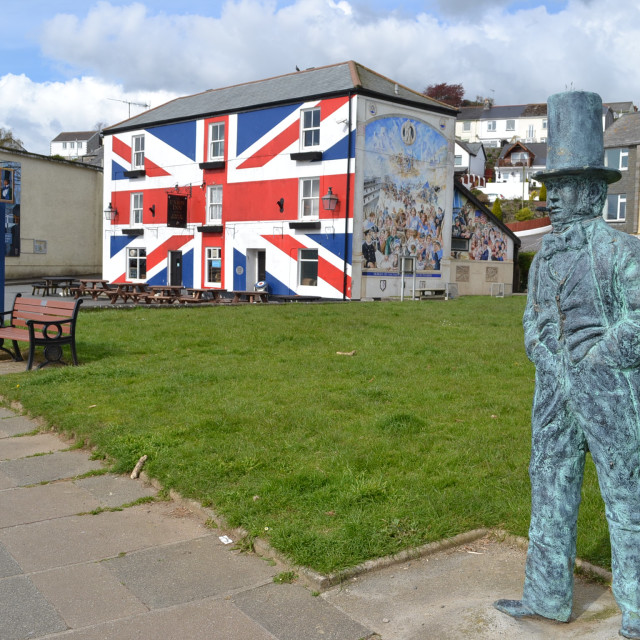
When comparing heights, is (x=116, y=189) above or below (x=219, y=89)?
below

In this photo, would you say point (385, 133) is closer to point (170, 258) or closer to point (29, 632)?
point (170, 258)

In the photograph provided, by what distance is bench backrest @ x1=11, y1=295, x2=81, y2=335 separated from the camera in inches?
427

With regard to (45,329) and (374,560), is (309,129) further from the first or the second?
(374,560)

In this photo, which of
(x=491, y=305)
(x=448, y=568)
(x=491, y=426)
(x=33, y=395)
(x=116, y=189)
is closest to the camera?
(x=448, y=568)

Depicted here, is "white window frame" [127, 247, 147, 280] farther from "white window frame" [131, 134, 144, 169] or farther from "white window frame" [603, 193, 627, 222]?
"white window frame" [603, 193, 627, 222]

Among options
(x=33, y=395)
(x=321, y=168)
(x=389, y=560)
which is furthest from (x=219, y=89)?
(x=389, y=560)

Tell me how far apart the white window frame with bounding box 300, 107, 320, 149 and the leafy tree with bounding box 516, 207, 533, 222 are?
37242 millimetres

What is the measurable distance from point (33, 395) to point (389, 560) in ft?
18.2

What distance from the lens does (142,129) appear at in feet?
122

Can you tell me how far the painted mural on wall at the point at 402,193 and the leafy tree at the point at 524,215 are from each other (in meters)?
33.1

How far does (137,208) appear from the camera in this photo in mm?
37844

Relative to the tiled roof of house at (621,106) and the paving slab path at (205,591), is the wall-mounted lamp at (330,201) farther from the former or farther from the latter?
the tiled roof of house at (621,106)

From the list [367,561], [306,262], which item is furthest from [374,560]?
[306,262]

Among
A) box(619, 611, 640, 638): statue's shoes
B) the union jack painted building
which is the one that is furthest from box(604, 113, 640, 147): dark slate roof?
box(619, 611, 640, 638): statue's shoes
